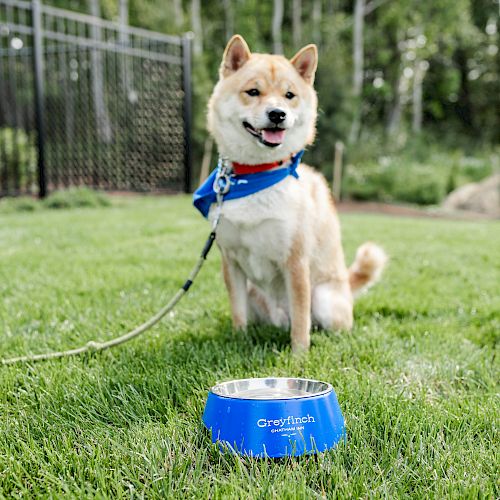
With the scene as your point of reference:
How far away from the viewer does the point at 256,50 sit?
16719 millimetres

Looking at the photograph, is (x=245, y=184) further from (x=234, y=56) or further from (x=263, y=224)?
(x=234, y=56)

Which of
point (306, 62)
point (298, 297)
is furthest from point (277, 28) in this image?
point (298, 297)

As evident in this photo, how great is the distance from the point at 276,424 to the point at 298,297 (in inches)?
38.6

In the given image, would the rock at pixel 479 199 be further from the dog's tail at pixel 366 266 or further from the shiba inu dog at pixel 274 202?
the shiba inu dog at pixel 274 202

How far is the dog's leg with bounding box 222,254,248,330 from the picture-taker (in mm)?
2541

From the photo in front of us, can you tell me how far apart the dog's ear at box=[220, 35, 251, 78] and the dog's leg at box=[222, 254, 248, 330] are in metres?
0.77

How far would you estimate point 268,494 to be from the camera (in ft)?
4.27

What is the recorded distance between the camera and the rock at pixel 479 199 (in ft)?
36.0

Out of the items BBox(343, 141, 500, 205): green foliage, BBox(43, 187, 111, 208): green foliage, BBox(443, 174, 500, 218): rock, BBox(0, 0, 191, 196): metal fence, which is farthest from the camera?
BBox(343, 141, 500, 205): green foliage

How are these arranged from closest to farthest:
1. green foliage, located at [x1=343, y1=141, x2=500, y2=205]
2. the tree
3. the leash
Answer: the leash → green foliage, located at [x1=343, y1=141, x2=500, y2=205] → the tree

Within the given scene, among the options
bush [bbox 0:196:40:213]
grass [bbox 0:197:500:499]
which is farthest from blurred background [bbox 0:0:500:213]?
grass [bbox 0:197:500:499]

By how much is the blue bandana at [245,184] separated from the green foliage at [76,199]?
19.5ft

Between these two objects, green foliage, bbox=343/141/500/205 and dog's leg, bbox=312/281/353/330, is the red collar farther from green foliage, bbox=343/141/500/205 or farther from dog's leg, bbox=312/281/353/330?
green foliage, bbox=343/141/500/205

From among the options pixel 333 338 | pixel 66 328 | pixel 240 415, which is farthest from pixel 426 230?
pixel 240 415
